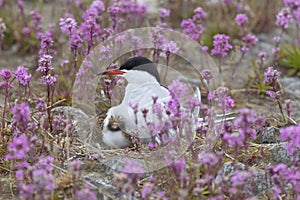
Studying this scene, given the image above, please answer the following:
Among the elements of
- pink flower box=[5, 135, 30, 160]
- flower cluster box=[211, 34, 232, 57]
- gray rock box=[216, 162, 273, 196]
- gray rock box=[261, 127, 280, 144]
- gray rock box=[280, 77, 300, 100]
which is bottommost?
gray rock box=[216, 162, 273, 196]

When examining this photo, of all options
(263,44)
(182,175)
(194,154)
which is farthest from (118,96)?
(263,44)

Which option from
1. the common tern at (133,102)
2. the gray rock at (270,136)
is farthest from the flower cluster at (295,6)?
the common tern at (133,102)

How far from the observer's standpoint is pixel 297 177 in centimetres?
326

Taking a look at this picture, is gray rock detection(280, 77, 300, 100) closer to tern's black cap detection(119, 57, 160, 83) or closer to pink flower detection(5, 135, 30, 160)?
tern's black cap detection(119, 57, 160, 83)

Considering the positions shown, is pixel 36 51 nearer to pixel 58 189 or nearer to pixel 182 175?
pixel 58 189

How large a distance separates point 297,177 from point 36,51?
423 cm

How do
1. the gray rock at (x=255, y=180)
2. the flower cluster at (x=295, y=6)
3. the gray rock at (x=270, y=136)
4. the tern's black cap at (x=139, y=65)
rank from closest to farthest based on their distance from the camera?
the gray rock at (x=255, y=180) → the tern's black cap at (x=139, y=65) → the gray rock at (x=270, y=136) → the flower cluster at (x=295, y=6)

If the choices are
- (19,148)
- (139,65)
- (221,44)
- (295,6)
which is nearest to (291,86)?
(295,6)

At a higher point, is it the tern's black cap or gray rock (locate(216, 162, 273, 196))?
the tern's black cap

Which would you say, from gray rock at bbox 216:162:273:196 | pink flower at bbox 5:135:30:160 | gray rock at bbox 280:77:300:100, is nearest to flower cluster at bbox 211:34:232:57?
gray rock at bbox 280:77:300:100

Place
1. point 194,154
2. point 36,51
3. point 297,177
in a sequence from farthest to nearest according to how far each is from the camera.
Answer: point 36,51 → point 194,154 → point 297,177

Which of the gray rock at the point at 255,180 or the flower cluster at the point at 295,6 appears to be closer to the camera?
the gray rock at the point at 255,180

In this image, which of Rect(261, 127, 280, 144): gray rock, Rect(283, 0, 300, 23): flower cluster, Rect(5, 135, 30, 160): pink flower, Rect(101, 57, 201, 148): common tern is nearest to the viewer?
Rect(5, 135, 30, 160): pink flower

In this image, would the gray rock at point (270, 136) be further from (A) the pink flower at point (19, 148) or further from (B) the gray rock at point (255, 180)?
(A) the pink flower at point (19, 148)
